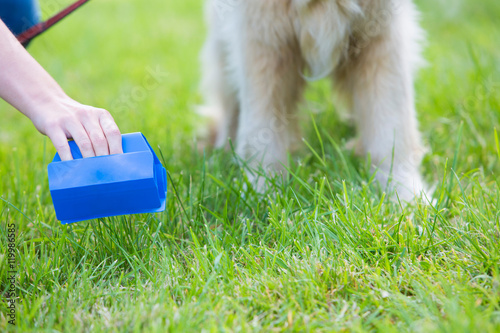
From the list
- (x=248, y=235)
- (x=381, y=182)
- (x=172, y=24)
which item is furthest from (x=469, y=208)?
(x=172, y=24)

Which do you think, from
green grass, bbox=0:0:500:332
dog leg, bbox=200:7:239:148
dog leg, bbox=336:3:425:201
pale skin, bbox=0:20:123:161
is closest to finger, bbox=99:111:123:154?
pale skin, bbox=0:20:123:161

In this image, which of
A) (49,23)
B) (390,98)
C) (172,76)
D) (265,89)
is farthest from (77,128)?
(172,76)

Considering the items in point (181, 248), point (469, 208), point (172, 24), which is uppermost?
point (172, 24)

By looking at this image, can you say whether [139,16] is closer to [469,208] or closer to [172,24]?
[172,24]

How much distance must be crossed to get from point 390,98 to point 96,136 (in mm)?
1026

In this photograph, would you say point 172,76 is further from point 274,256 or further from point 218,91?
point 274,256

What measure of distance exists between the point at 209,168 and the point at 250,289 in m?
0.86

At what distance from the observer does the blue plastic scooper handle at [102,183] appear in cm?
112

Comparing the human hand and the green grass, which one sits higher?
the human hand

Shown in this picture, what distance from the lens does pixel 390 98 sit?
1710 millimetres

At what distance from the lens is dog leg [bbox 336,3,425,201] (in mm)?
1667

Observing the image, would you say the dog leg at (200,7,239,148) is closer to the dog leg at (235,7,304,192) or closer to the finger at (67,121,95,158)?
the dog leg at (235,7,304,192)

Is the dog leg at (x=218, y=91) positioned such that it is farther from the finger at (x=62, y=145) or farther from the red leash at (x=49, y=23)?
the finger at (x=62, y=145)

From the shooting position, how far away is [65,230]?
134cm
